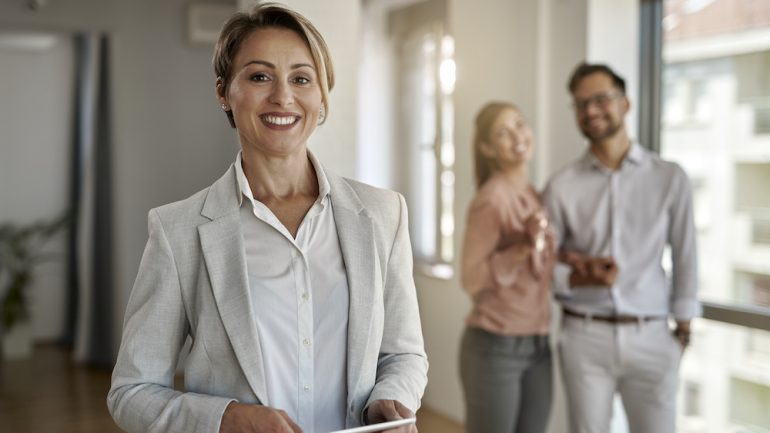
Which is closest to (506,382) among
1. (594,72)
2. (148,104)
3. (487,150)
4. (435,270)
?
(487,150)

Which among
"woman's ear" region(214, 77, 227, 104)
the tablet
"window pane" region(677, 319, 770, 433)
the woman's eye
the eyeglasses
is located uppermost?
the eyeglasses

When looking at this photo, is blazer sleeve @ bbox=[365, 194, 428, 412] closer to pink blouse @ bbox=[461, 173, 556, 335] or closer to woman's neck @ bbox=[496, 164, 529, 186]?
pink blouse @ bbox=[461, 173, 556, 335]

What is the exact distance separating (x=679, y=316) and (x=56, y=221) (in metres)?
5.47

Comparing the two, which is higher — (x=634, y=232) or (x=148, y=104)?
(x=148, y=104)

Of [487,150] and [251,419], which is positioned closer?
[251,419]

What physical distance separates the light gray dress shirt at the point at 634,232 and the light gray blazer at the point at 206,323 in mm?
1804

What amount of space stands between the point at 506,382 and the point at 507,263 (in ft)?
1.33

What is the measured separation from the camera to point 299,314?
1.10 meters

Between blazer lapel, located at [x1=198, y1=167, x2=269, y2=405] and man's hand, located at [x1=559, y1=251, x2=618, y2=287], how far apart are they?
6.10 ft

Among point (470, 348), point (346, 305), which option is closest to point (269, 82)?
point (346, 305)

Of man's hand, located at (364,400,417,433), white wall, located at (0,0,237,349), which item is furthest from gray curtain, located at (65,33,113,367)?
man's hand, located at (364,400,417,433)

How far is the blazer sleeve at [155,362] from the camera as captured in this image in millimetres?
1052

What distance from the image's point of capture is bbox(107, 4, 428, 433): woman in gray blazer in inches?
41.7

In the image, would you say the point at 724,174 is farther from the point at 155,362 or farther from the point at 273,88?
the point at 155,362
